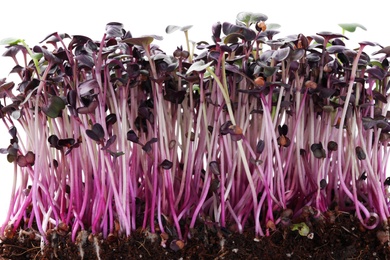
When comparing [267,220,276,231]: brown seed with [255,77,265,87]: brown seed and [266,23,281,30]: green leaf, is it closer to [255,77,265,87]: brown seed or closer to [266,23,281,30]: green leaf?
[255,77,265,87]: brown seed

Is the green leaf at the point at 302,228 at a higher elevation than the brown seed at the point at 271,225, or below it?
below

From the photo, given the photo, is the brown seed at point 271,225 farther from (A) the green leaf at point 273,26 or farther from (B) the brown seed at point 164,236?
(A) the green leaf at point 273,26

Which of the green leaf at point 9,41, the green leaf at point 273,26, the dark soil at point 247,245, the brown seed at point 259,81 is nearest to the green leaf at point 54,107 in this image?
the green leaf at point 9,41

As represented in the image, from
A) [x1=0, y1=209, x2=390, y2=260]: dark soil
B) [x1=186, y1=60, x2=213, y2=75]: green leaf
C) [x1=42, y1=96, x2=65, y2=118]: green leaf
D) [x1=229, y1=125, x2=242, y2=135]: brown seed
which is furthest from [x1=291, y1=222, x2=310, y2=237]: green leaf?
[x1=42, y1=96, x2=65, y2=118]: green leaf

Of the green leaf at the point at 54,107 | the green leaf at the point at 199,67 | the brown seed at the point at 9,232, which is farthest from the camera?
the brown seed at the point at 9,232

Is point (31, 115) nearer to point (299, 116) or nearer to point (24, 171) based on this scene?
point (24, 171)

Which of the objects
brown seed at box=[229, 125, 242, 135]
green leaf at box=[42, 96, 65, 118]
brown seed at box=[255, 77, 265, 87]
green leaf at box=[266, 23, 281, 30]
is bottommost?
brown seed at box=[229, 125, 242, 135]

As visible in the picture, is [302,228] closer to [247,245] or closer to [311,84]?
[247,245]
